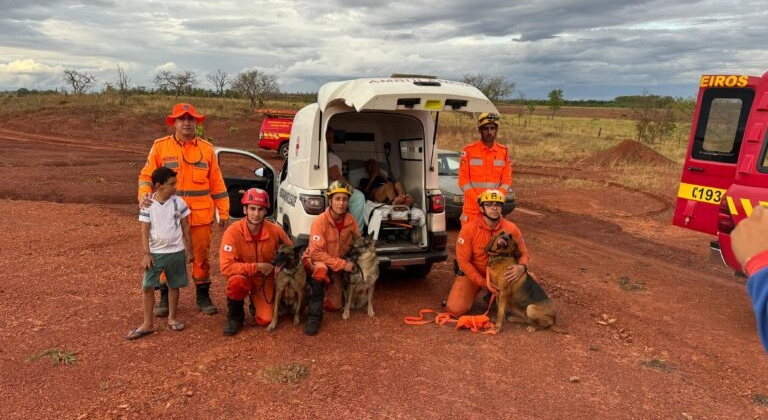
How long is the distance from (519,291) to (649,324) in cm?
152

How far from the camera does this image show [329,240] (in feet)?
16.9

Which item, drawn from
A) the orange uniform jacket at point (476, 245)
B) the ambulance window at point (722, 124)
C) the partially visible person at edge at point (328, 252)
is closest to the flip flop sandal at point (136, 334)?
the partially visible person at edge at point (328, 252)

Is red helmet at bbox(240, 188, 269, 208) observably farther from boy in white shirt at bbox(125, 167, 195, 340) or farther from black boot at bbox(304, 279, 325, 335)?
black boot at bbox(304, 279, 325, 335)

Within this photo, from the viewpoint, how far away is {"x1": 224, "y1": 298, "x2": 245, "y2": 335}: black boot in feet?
15.5

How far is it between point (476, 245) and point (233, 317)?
2.49 meters

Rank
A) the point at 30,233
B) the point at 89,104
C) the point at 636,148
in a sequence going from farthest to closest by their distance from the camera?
the point at 89,104
the point at 636,148
the point at 30,233

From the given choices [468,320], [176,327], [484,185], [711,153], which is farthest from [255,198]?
[711,153]

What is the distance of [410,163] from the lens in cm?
675

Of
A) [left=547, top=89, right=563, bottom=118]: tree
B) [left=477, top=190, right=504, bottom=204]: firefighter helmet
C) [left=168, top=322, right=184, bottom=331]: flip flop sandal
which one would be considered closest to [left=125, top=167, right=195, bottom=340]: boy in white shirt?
[left=168, top=322, right=184, bottom=331]: flip flop sandal

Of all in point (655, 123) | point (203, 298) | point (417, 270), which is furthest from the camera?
point (655, 123)

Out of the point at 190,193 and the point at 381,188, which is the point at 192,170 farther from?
the point at 381,188

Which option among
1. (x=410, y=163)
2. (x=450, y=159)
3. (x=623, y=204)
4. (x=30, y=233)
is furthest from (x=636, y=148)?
(x=30, y=233)

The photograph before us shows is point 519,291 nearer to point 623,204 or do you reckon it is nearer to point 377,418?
point 377,418

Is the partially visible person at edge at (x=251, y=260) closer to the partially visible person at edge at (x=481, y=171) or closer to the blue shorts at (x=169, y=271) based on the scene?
the blue shorts at (x=169, y=271)
